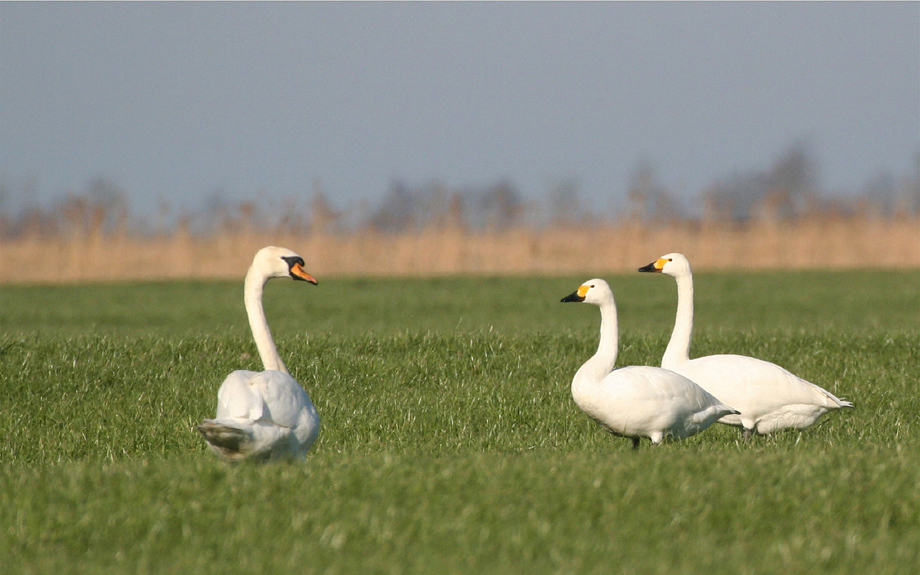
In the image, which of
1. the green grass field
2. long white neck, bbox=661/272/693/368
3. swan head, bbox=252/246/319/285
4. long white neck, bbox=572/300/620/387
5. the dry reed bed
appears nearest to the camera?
the green grass field

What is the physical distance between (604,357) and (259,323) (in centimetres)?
242

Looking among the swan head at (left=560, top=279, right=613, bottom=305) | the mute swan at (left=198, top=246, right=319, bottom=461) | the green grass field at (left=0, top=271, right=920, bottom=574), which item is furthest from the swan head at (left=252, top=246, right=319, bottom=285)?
the swan head at (left=560, top=279, right=613, bottom=305)

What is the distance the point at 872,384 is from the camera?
30.5 feet

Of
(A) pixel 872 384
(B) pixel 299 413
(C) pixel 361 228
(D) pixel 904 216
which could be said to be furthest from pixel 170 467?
(D) pixel 904 216

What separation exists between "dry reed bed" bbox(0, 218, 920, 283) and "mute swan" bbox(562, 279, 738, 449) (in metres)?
18.5

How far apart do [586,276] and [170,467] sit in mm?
21149

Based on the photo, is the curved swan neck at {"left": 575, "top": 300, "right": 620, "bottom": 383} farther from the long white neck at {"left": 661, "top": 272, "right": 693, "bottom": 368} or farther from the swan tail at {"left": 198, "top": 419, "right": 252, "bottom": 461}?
the swan tail at {"left": 198, "top": 419, "right": 252, "bottom": 461}

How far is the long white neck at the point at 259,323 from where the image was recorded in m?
6.63

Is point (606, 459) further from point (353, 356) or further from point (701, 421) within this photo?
point (353, 356)

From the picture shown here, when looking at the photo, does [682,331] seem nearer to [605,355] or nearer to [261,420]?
[605,355]

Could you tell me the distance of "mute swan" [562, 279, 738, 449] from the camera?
6.94 metres

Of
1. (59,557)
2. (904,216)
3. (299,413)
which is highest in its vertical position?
(904,216)

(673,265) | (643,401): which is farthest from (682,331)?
(643,401)

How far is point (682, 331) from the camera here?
8602 mm
